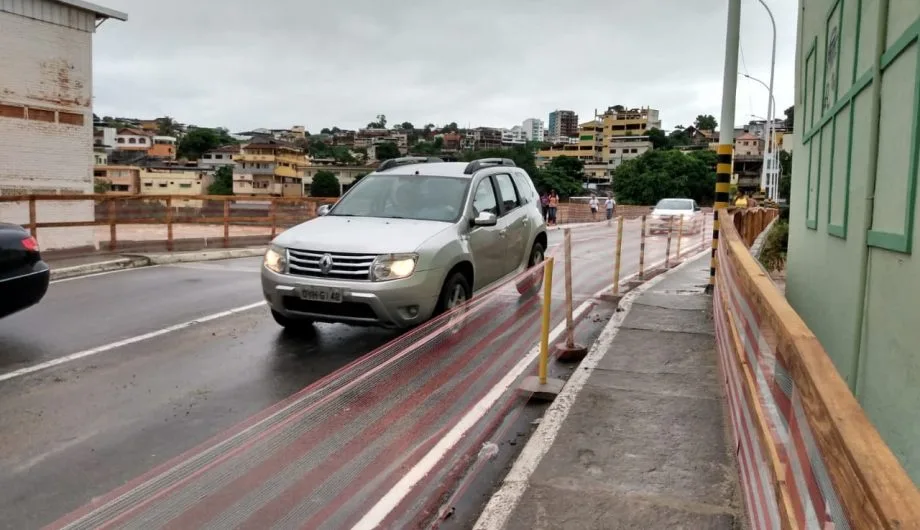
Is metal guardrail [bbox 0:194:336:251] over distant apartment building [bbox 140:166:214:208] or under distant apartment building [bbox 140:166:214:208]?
under

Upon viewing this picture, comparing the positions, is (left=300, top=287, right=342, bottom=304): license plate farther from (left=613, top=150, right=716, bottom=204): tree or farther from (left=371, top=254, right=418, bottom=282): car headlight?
(left=613, top=150, right=716, bottom=204): tree

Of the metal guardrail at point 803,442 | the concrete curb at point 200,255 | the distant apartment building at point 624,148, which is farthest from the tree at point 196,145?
the metal guardrail at point 803,442

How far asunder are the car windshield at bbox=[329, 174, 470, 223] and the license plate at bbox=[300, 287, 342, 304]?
1466mm

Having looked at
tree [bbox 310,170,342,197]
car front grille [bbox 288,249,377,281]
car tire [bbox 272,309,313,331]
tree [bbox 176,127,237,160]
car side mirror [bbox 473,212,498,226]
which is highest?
tree [bbox 176,127,237,160]

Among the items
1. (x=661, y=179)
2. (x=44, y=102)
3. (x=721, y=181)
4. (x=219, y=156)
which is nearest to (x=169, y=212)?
(x=44, y=102)

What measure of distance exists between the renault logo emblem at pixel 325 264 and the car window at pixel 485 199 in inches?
75.3

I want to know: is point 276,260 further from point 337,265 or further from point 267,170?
point 267,170

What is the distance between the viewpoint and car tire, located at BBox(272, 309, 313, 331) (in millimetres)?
6797

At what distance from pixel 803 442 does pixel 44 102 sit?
74.8 feet

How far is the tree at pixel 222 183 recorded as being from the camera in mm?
85825

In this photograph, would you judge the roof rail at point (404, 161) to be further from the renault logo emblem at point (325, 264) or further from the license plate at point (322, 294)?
the license plate at point (322, 294)

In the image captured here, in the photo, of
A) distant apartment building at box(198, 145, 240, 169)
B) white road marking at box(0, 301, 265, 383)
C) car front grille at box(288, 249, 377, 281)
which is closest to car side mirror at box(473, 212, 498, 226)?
car front grille at box(288, 249, 377, 281)

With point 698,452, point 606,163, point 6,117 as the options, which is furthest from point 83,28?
point 606,163

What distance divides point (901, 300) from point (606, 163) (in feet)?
485
